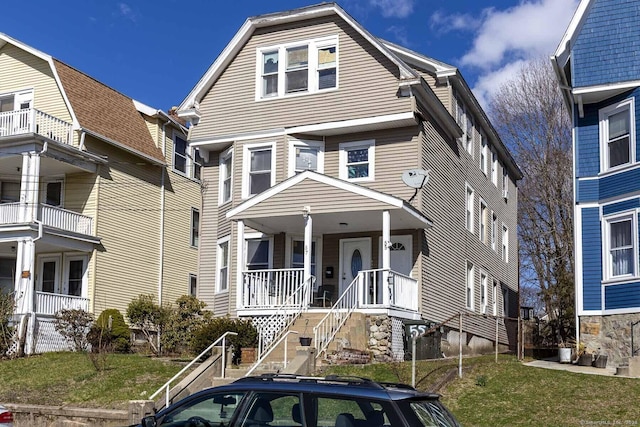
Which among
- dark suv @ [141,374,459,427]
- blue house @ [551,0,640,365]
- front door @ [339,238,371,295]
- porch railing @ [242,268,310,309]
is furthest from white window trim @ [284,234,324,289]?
dark suv @ [141,374,459,427]

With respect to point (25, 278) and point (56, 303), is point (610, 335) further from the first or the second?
point (25, 278)

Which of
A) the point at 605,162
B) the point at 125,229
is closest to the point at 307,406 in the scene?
the point at 605,162

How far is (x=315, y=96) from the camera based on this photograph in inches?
920

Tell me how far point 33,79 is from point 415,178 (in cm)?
1596

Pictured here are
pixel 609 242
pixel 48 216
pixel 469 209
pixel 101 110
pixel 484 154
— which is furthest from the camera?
pixel 484 154

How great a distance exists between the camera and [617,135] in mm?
20875

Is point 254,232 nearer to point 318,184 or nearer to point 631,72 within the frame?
point 318,184

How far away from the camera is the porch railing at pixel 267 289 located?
2130 centimetres

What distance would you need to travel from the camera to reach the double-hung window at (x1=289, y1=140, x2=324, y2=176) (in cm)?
2352

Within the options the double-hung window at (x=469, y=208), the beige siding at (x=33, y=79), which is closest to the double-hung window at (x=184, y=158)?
the beige siding at (x=33, y=79)

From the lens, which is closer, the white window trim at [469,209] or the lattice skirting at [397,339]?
the lattice skirting at [397,339]

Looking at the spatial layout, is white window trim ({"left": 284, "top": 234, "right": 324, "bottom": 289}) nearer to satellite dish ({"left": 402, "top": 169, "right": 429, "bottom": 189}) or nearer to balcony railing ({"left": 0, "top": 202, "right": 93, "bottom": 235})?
satellite dish ({"left": 402, "top": 169, "right": 429, "bottom": 189})

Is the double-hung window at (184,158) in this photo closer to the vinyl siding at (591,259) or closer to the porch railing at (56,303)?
the porch railing at (56,303)

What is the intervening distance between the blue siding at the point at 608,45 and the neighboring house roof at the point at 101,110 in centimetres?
1626
